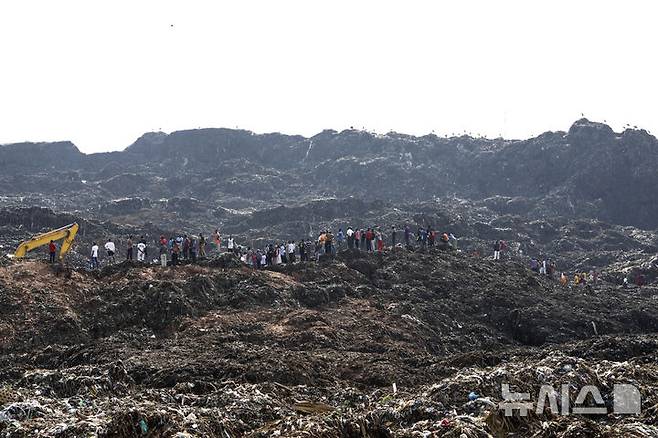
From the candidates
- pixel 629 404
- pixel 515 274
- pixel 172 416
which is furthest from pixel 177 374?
pixel 515 274

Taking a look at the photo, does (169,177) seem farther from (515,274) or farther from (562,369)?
(562,369)

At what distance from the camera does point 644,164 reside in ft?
201

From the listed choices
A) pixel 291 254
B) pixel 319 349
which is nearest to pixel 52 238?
pixel 291 254

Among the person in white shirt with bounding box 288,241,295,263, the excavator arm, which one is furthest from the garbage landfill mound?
the excavator arm

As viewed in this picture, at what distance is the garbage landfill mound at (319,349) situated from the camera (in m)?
9.05

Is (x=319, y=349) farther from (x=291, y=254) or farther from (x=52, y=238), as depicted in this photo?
(x=52, y=238)

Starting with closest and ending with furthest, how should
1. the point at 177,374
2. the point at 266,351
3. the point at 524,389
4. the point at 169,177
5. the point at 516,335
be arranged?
the point at 524,389 → the point at 177,374 → the point at 266,351 → the point at 516,335 → the point at 169,177

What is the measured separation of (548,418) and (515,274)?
20065 millimetres

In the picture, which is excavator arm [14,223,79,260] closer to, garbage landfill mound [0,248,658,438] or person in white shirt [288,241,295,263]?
garbage landfill mound [0,248,658,438]

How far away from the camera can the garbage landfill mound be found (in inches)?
356

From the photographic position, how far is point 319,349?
17.2 meters

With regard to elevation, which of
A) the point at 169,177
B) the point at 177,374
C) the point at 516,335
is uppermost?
the point at 169,177

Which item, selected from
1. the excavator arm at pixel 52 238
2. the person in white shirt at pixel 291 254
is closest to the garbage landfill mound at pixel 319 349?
the person in white shirt at pixel 291 254

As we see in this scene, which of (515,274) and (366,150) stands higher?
(366,150)
